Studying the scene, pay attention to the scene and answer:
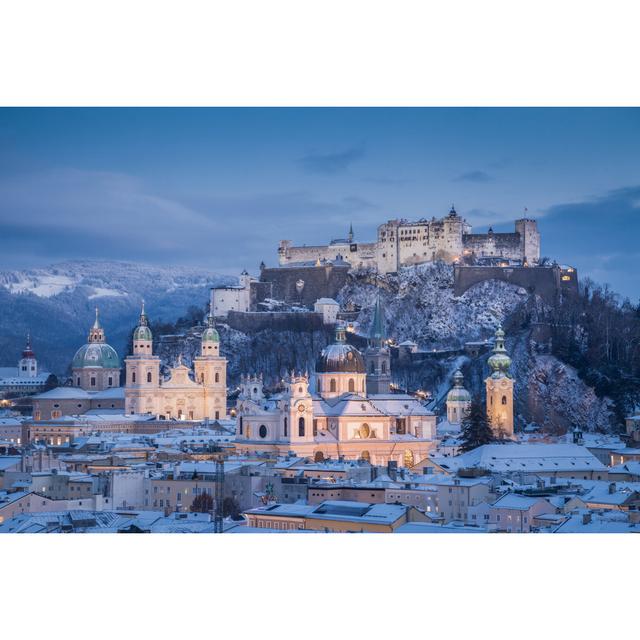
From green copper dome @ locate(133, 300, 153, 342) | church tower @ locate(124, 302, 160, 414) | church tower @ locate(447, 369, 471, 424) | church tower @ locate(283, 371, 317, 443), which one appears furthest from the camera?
green copper dome @ locate(133, 300, 153, 342)

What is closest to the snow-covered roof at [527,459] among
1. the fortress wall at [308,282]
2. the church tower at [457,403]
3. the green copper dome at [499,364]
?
the green copper dome at [499,364]

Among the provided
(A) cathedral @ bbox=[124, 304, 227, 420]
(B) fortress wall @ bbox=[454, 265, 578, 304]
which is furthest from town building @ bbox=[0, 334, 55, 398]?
(B) fortress wall @ bbox=[454, 265, 578, 304]

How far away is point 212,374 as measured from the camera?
160 ft

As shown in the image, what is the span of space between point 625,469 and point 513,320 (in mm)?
19335

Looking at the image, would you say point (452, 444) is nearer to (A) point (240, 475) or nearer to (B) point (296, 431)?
(B) point (296, 431)

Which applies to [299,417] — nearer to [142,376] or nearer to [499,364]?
[499,364]

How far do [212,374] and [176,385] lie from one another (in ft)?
3.65

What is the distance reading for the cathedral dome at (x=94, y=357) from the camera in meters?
51.1

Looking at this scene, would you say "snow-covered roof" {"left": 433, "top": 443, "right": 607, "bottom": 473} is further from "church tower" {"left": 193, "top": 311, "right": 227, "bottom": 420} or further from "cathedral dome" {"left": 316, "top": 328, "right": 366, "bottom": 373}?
"church tower" {"left": 193, "top": 311, "right": 227, "bottom": 420}

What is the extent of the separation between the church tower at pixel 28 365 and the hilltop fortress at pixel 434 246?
9.54 metres

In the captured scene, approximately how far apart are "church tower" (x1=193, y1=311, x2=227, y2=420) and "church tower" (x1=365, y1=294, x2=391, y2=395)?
4594 mm

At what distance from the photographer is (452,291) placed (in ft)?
177

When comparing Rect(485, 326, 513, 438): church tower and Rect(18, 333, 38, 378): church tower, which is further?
Rect(18, 333, 38, 378): church tower

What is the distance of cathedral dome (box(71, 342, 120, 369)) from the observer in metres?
51.1
